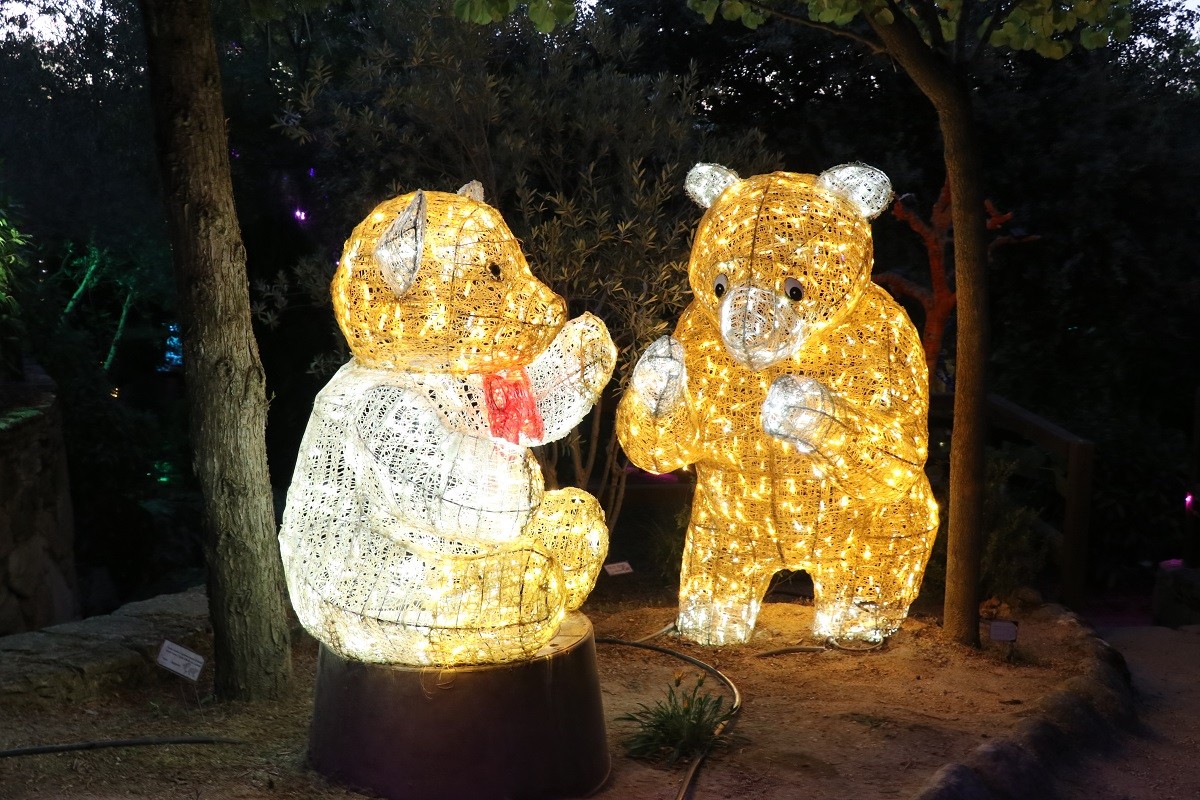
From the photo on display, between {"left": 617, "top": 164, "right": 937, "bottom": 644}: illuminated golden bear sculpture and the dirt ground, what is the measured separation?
0.29m

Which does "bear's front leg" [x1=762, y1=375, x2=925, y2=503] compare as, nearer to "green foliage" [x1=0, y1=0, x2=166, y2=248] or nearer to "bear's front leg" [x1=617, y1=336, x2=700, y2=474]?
"bear's front leg" [x1=617, y1=336, x2=700, y2=474]

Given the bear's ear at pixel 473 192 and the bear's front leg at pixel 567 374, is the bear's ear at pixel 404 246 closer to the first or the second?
the bear's ear at pixel 473 192

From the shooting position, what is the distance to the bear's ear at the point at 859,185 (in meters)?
4.78

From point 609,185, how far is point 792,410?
2603mm

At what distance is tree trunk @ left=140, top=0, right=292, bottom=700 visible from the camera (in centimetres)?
433

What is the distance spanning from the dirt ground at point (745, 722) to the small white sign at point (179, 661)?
18cm

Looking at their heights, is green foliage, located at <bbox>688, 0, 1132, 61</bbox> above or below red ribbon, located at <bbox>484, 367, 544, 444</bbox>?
above

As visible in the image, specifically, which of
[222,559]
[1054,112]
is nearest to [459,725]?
[222,559]

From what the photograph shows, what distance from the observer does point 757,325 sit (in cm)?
433

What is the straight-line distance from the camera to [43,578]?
6.41 m

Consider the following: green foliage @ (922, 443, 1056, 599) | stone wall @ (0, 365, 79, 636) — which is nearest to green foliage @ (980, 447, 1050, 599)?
green foliage @ (922, 443, 1056, 599)

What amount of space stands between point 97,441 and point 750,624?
531cm

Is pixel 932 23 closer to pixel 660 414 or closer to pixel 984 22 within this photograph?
pixel 984 22

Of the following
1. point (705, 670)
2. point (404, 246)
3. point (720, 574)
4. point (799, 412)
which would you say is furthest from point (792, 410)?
point (404, 246)
